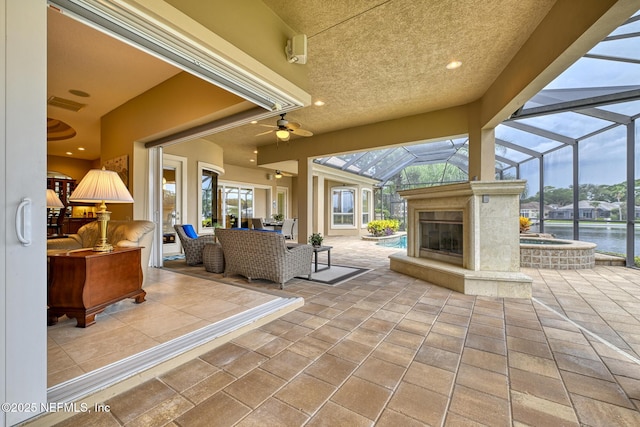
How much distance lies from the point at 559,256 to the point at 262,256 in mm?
5370

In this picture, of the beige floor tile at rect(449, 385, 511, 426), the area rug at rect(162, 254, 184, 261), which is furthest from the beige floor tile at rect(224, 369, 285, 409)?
the area rug at rect(162, 254, 184, 261)

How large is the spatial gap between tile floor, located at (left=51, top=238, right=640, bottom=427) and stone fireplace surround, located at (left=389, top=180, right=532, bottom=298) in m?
0.39

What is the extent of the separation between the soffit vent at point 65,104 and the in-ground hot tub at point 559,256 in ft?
28.5

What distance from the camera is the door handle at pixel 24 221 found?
1.18 meters

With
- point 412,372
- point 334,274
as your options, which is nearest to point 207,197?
point 334,274

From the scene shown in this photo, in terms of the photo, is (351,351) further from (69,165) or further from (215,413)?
(69,165)

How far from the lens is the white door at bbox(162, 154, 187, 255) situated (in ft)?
21.0

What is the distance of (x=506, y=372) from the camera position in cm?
173

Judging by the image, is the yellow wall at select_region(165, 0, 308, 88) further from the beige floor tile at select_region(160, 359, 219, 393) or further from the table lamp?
the beige floor tile at select_region(160, 359, 219, 393)

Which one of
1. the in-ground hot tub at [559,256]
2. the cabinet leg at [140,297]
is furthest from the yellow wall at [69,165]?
the in-ground hot tub at [559,256]

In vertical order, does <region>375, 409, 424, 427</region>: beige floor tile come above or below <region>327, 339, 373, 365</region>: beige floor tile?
above

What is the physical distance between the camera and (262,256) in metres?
3.66

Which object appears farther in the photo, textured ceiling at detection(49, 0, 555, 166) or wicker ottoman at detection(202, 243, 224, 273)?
wicker ottoman at detection(202, 243, 224, 273)

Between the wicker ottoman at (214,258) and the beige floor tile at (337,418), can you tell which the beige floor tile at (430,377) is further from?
the wicker ottoman at (214,258)
